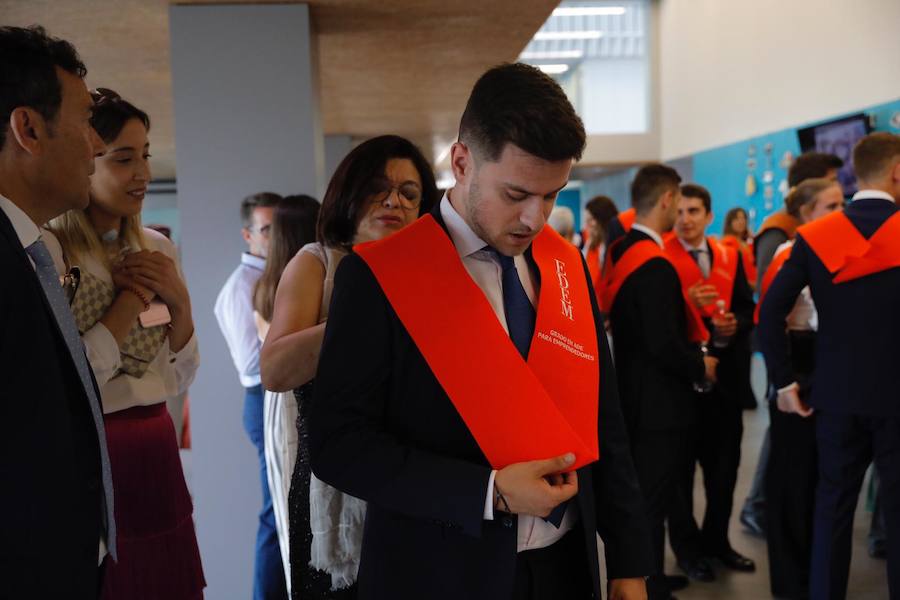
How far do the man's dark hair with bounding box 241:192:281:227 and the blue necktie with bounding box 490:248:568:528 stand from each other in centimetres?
191

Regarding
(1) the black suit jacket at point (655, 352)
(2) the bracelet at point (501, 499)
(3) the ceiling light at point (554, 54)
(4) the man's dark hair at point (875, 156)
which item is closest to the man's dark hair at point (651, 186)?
(1) the black suit jacket at point (655, 352)

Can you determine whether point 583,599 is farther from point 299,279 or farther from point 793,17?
point 793,17

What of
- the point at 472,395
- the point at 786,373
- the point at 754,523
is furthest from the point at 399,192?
the point at 754,523

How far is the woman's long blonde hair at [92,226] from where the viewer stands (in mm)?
1780

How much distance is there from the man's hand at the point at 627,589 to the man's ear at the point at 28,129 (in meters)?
1.28

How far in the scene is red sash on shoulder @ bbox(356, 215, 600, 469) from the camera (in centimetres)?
131

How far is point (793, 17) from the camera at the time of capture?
9.62m

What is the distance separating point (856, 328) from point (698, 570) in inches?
59.0

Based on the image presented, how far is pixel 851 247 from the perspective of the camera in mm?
2898

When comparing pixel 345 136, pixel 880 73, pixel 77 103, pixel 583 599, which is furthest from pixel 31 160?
pixel 880 73

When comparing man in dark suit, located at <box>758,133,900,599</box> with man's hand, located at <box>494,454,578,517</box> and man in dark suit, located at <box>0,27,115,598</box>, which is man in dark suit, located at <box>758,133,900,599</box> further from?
man in dark suit, located at <box>0,27,115,598</box>

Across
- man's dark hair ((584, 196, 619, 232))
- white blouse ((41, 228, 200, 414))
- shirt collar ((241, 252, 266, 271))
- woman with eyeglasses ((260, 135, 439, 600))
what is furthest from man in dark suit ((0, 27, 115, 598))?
man's dark hair ((584, 196, 619, 232))

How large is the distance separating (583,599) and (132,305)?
44.4 inches

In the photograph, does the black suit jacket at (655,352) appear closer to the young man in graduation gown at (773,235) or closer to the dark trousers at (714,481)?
the dark trousers at (714,481)
